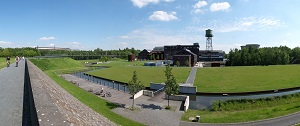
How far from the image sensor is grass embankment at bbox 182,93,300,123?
26.5 metres

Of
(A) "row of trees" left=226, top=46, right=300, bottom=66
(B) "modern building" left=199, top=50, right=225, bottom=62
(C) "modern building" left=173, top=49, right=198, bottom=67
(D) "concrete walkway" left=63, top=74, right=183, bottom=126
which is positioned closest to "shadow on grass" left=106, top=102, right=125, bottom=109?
(D) "concrete walkway" left=63, top=74, right=183, bottom=126

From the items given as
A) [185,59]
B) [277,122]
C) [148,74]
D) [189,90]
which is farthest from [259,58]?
[277,122]

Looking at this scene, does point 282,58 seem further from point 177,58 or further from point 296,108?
point 296,108

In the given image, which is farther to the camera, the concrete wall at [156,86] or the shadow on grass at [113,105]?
the concrete wall at [156,86]

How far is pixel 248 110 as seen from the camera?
104ft

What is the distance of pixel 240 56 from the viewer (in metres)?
102

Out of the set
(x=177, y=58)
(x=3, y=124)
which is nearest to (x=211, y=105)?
(x=3, y=124)

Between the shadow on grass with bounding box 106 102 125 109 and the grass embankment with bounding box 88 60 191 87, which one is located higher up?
the grass embankment with bounding box 88 60 191 87

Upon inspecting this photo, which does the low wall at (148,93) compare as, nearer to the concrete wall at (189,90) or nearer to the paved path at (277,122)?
the concrete wall at (189,90)

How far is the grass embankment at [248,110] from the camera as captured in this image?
26.5 m

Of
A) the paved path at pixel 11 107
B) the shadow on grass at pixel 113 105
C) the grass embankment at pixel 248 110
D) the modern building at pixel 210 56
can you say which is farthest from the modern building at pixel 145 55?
the paved path at pixel 11 107

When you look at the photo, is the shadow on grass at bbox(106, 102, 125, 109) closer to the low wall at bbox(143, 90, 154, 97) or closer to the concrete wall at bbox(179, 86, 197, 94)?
the low wall at bbox(143, 90, 154, 97)

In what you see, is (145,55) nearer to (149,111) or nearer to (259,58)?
(259,58)

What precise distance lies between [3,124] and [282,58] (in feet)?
372
